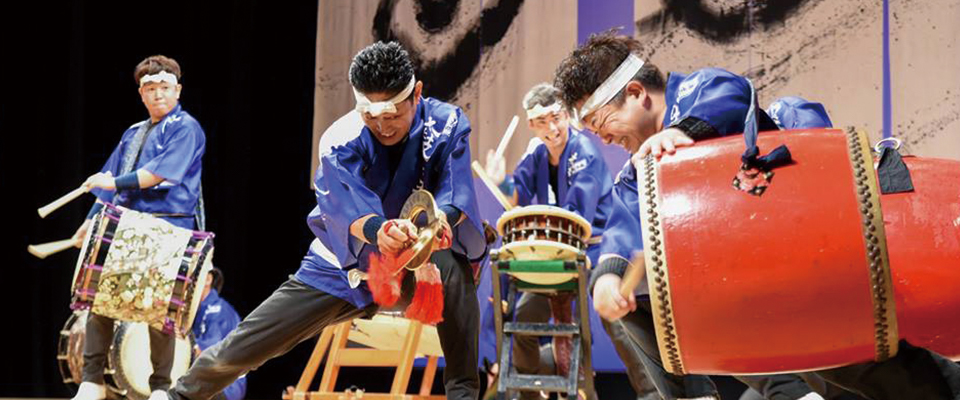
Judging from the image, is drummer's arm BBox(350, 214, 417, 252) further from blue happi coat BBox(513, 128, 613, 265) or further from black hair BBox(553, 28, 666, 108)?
blue happi coat BBox(513, 128, 613, 265)

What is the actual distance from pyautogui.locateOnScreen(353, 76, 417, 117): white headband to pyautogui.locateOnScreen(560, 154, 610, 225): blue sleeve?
6.00ft

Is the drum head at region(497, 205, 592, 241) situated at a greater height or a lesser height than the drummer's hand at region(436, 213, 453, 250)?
greater

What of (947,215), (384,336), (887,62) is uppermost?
(887,62)

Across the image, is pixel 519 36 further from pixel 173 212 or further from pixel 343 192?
pixel 343 192

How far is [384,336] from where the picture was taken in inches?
190

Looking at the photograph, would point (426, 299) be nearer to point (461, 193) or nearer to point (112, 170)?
point (461, 193)

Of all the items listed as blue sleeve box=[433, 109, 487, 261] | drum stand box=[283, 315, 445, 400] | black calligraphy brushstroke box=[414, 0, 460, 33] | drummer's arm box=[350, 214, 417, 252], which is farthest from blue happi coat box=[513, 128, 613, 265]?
drummer's arm box=[350, 214, 417, 252]

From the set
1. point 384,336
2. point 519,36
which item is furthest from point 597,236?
point 519,36

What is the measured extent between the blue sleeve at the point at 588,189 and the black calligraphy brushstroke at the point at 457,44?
138cm

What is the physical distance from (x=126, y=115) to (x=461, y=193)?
4061mm

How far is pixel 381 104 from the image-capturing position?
8.28 ft

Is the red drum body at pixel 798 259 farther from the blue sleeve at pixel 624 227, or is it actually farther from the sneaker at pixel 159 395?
the sneaker at pixel 159 395

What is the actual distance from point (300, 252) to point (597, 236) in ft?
7.35

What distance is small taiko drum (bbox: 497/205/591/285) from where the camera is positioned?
3.71 meters
